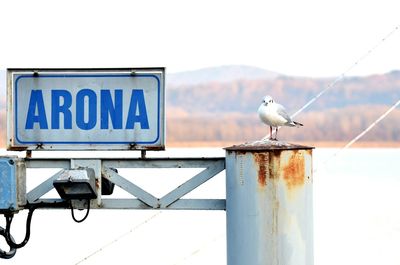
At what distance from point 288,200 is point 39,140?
9.69ft

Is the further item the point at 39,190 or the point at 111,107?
the point at 39,190

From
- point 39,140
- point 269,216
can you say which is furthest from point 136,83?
point 269,216

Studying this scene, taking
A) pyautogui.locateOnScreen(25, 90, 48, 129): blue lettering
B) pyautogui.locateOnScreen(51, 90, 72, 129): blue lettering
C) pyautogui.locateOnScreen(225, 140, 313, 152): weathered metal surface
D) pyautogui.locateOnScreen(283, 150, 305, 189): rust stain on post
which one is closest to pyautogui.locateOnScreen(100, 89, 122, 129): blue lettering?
pyautogui.locateOnScreen(51, 90, 72, 129): blue lettering

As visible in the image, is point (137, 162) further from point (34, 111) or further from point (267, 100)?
point (267, 100)

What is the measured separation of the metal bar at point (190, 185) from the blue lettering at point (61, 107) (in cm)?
139

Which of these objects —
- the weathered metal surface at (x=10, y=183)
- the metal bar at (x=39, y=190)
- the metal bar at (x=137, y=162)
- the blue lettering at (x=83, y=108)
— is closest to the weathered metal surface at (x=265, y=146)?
the metal bar at (x=137, y=162)

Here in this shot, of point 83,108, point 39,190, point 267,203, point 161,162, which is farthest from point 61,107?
point 267,203

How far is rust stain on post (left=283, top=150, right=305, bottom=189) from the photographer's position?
36.1 ft

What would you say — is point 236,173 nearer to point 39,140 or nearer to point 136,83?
point 136,83

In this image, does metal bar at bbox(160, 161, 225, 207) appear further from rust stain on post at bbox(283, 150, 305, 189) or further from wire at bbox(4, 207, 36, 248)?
wire at bbox(4, 207, 36, 248)

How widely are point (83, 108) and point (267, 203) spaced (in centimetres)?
239

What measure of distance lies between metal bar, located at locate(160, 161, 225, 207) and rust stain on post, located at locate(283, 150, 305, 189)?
860mm

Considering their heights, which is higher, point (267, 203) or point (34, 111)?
point (34, 111)

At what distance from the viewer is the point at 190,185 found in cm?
1144
